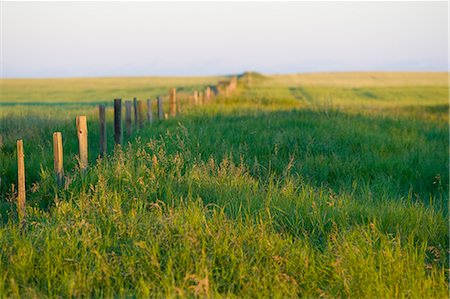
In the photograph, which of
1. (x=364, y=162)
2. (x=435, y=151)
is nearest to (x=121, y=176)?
(x=364, y=162)

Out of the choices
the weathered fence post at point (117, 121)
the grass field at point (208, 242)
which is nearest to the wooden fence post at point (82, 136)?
the grass field at point (208, 242)

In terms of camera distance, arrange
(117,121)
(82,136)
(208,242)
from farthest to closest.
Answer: (117,121), (82,136), (208,242)

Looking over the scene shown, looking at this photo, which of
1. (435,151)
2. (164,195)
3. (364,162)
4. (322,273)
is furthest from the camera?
(435,151)

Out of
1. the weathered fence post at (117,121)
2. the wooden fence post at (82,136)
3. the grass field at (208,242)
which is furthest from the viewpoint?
the weathered fence post at (117,121)

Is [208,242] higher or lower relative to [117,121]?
lower

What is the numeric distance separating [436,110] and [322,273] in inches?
1055

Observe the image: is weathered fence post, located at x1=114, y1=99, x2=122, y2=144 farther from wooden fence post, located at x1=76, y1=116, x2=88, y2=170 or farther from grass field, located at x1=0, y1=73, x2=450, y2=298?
wooden fence post, located at x1=76, y1=116, x2=88, y2=170

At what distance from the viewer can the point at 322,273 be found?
468 centimetres

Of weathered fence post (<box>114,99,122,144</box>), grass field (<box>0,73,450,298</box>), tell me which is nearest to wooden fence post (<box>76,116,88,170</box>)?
grass field (<box>0,73,450,298</box>)

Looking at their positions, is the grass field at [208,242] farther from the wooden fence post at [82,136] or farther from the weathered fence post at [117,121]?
the weathered fence post at [117,121]

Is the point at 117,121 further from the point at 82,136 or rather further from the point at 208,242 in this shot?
the point at 208,242

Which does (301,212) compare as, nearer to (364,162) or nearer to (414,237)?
(414,237)

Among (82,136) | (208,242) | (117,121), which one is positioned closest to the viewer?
(208,242)

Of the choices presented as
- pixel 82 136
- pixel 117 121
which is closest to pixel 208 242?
pixel 82 136
